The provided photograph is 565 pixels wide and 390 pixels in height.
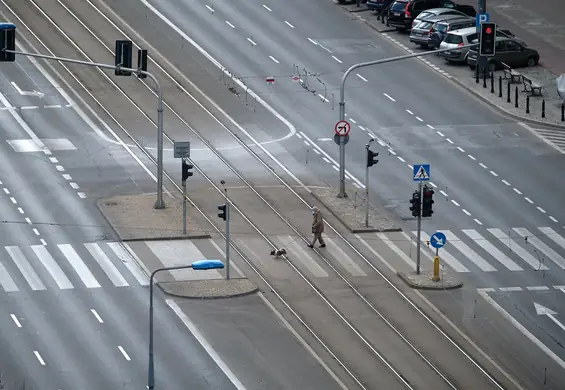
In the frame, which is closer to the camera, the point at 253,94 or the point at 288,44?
the point at 253,94

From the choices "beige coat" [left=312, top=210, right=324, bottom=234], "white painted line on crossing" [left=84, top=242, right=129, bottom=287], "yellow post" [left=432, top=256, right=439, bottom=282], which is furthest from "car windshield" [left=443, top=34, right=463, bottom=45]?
"white painted line on crossing" [left=84, top=242, right=129, bottom=287]

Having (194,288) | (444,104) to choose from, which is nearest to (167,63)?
(444,104)

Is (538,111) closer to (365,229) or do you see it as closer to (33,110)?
(365,229)

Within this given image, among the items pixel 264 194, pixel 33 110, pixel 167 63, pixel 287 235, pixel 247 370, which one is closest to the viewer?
pixel 247 370

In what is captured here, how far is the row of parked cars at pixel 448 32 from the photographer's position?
3250 inches

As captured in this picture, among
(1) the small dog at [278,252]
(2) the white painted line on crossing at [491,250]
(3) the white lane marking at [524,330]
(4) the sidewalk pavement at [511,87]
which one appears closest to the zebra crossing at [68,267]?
(1) the small dog at [278,252]

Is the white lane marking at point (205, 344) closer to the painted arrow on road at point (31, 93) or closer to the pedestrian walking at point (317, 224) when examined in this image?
the pedestrian walking at point (317, 224)

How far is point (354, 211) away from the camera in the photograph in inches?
2498

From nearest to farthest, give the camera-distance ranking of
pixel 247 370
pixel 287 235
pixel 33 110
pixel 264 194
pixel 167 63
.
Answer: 1. pixel 247 370
2. pixel 287 235
3. pixel 264 194
4. pixel 33 110
5. pixel 167 63

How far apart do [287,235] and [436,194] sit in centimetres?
766

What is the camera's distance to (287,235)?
60.9m

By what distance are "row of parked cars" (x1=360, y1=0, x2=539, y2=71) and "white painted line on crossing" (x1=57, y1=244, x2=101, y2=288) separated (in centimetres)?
2803

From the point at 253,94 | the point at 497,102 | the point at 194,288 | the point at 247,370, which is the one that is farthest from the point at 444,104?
the point at 247,370

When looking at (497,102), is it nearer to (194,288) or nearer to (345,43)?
(345,43)
